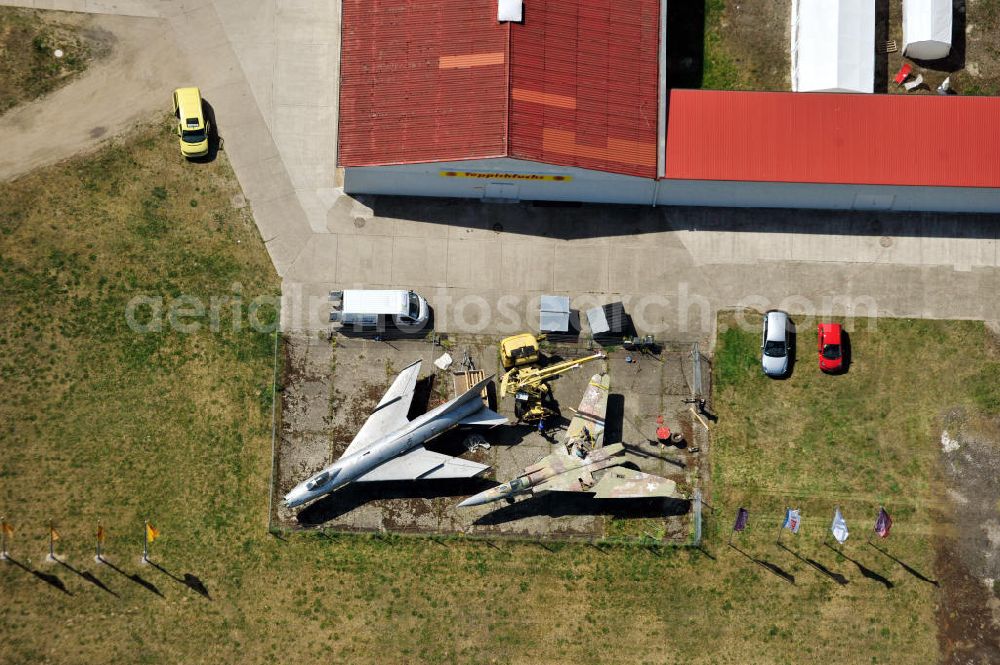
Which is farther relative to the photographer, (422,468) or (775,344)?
(775,344)

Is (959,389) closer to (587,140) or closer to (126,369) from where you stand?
(587,140)

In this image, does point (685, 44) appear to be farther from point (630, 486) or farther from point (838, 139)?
point (630, 486)

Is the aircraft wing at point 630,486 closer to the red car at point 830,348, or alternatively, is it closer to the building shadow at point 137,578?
the red car at point 830,348

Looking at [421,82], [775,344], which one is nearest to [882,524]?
[775,344]

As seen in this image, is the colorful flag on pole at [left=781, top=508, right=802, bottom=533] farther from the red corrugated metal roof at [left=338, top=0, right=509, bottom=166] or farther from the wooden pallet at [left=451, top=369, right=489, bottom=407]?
the red corrugated metal roof at [left=338, top=0, right=509, bottom=166]

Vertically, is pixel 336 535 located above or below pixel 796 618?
above

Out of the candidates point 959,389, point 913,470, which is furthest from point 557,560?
point 959,389

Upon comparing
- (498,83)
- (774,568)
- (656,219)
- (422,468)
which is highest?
(498,83)
